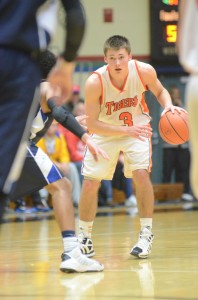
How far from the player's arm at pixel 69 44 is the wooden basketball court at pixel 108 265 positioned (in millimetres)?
1401

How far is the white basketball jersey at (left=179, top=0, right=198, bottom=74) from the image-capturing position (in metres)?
3.14

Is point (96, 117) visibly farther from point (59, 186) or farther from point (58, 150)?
point (58, 150)

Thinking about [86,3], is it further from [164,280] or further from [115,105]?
[164,280]

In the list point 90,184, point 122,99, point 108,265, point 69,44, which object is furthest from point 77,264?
point 69,44

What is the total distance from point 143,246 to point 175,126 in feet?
3.14

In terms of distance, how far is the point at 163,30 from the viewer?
45.8ft

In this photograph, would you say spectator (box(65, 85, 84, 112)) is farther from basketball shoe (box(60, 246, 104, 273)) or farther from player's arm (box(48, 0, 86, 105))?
player's arm (box(48, 0, 86, 105))

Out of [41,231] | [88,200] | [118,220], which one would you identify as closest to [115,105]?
[88,200]

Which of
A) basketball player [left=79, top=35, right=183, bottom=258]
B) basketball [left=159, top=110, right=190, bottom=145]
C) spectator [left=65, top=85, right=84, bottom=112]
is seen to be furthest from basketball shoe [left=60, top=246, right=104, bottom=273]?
spectator [left=65, top=85, right=84, bottom=112]

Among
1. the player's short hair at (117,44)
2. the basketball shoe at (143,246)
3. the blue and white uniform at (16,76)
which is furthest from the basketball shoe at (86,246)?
the blue and white uniform at (16,76)

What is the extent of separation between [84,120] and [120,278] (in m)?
1.74

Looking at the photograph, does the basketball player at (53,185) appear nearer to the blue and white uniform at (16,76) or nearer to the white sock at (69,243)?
the white sock at (69,243)

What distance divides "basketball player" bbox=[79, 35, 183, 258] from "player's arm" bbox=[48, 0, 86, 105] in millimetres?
2793

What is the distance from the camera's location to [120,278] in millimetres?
4883
